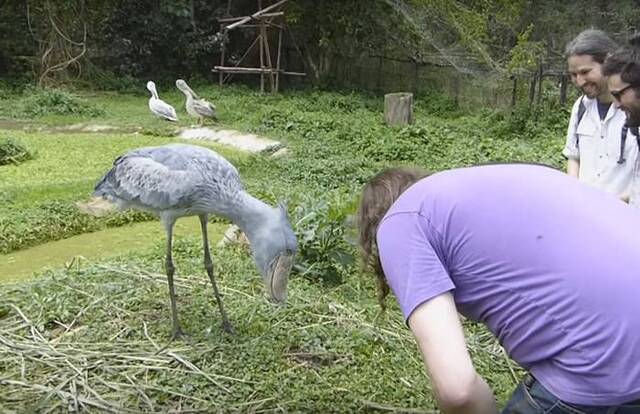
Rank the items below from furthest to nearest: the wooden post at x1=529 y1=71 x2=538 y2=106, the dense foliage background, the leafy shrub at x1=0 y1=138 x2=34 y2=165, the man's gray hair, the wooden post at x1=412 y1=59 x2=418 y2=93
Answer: the wooden post at x1=412 y1=59 x2=418 y2=93
the dense foliage background
the wooden post at x1=529 y1=71 x2=538 y2=106
the leafy shrub at x1=0 y1=138 x2=34 y2=165
the man's gray hair

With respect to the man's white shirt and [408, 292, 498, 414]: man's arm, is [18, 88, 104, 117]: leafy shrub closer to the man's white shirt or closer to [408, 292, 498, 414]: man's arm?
the man's white shirt

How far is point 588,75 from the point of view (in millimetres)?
3279

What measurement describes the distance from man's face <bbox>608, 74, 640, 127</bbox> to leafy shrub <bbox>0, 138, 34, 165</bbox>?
7.86 meters

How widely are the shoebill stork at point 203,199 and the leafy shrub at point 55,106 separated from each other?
9637 millimetres

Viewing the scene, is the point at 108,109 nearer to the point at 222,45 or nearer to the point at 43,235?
the point at 222,45

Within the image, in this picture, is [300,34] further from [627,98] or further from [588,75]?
[627,98]

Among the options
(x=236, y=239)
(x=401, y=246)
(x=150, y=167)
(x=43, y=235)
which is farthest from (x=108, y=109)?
(x=401, y=246)

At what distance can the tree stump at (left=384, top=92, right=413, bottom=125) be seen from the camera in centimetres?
1220

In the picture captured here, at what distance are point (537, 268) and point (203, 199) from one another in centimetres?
243

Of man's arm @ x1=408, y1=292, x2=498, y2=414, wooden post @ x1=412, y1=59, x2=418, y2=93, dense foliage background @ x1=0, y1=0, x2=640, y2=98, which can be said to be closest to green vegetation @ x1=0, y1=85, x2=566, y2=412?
man's arm @ x1=408, y1=292, x2=498, y2=414

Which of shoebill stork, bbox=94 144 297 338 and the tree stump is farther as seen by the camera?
the tree stump

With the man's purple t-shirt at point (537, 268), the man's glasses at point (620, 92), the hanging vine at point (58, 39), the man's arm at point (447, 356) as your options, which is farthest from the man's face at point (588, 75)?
the hanging vine at point (58, 39)

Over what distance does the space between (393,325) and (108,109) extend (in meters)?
10.8

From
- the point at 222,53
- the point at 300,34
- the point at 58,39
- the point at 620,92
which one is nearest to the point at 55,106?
the point at 58,39
